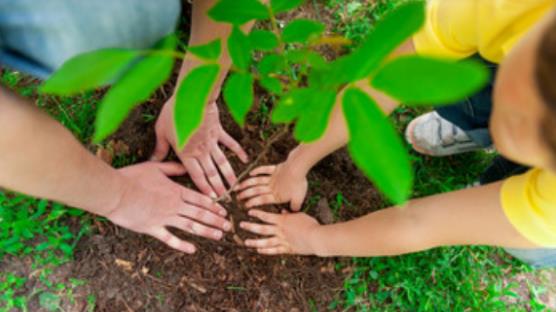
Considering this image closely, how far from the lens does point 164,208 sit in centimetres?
140

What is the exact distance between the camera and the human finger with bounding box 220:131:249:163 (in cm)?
154

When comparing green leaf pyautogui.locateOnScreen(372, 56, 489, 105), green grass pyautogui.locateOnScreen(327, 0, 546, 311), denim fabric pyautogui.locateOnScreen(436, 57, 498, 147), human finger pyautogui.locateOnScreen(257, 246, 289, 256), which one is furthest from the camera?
green grass pyautogui.locateOnScreen(327, 0, 546, 311)

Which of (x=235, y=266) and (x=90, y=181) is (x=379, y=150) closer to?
(x=90, y=181)

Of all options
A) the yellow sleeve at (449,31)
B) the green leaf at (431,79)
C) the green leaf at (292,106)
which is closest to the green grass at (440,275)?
the yellow sleeve at (449,31)

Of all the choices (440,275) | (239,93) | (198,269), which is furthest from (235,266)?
(239,93)

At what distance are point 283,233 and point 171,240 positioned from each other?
1.02 feet

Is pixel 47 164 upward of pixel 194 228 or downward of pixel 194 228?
upward

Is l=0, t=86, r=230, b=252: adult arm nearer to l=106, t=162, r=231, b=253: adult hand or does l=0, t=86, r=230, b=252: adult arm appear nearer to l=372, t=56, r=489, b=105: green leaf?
l=106, t=162, r=231, b=253: adult hand

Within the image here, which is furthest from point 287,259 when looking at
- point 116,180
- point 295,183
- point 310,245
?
point 116,180

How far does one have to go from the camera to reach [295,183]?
4.82 ft

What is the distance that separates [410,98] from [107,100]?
0.28 meters

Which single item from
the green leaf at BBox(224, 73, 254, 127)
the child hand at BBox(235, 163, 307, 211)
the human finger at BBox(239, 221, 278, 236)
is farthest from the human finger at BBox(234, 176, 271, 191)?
the green leaf at BBox(224, 73, 254, 127)

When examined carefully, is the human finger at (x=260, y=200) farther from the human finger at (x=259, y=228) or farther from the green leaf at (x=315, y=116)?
the green leaf at (x=315, y=116)

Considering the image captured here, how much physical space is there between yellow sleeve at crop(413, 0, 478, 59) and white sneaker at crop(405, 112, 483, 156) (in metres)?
0.52
